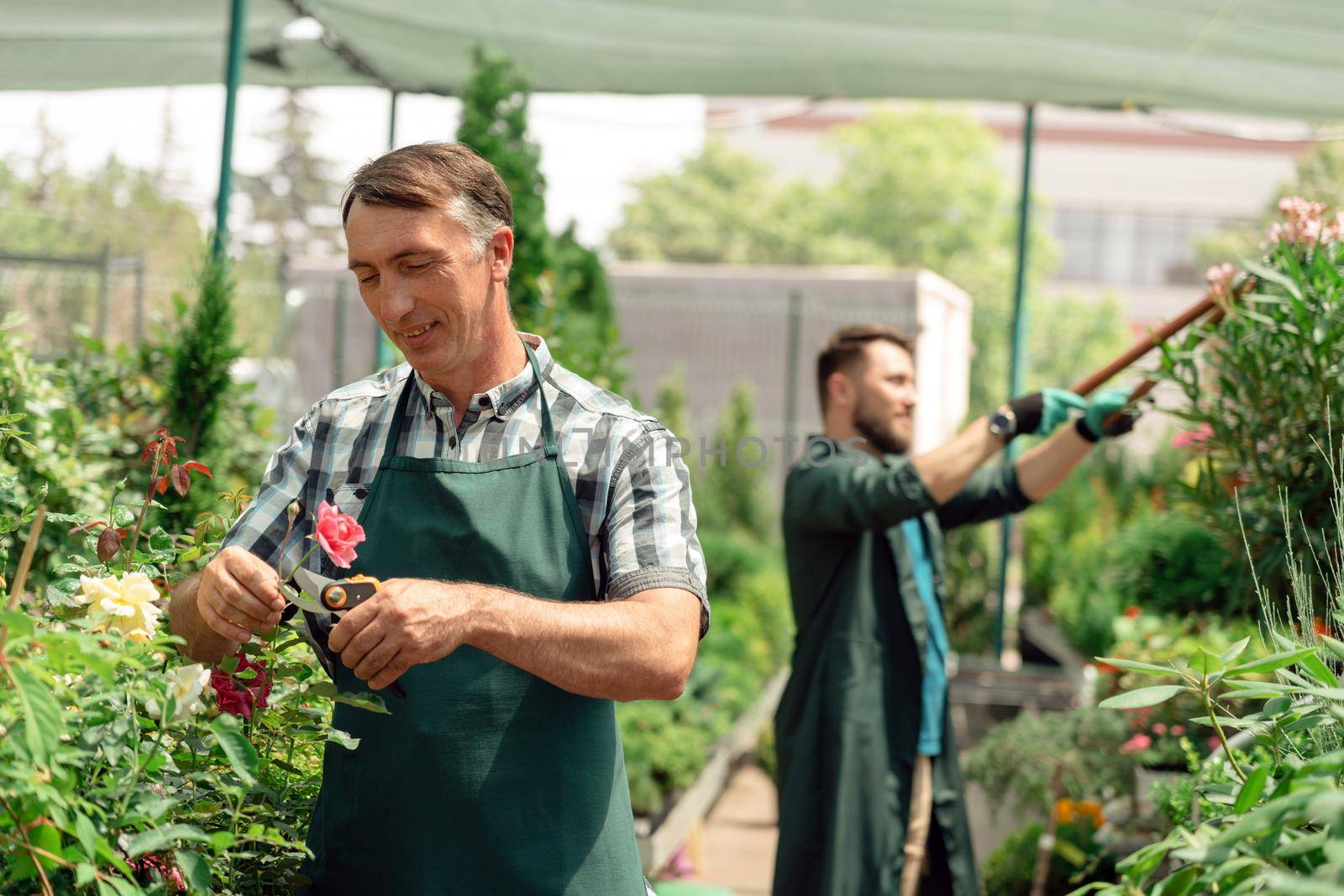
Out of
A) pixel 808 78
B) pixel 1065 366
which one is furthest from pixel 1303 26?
pixel 1065 366

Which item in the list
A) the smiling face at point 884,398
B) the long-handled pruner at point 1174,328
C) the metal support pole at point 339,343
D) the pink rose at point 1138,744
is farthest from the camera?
the metal support pole at point 339,343

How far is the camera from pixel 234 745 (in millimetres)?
1185

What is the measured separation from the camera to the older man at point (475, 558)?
154cm

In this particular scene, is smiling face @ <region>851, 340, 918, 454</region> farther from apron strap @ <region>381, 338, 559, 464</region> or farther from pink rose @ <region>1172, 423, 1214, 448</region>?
apron strap @ <region>381, 338, 559, 464</region>

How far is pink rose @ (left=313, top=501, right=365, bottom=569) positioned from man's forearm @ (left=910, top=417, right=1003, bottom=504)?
1948 mm

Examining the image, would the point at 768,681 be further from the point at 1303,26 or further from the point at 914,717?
the point at 1303,26

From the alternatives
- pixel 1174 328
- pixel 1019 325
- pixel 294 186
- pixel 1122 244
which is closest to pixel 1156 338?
pixel 1174 328

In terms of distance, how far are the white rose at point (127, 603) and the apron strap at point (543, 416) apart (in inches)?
16.2

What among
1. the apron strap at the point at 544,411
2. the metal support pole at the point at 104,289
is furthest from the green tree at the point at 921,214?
the apron strap at the point at 544,411

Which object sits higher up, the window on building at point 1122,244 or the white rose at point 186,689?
the window on building at point 1122,244

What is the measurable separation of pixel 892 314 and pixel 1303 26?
7489 millimetres

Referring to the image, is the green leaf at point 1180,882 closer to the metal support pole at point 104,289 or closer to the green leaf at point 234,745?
the green leaf at point 234,745

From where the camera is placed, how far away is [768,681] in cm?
723

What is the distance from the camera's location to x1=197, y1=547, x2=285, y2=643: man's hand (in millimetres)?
1390
